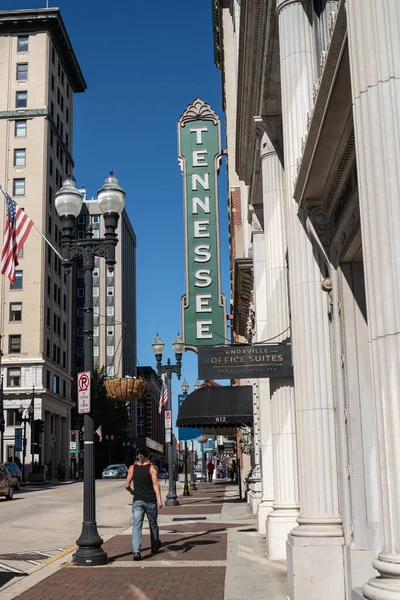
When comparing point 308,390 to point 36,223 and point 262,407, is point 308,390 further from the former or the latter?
point 36,223

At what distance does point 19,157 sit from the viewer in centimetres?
8675

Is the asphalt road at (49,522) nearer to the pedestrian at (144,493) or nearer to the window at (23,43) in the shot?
the pedestrian at (144,493)

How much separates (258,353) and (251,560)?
3.39 metres

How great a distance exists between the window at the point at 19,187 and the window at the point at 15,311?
1259cm

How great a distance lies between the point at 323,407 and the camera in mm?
8906

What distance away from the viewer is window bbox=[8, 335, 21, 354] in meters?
81.7

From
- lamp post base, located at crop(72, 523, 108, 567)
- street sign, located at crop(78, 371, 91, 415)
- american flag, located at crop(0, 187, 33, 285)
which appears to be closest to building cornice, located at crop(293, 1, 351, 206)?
street sign, located at crop(78, 371, 91, 415)

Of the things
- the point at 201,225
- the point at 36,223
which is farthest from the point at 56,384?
the point at 201,225

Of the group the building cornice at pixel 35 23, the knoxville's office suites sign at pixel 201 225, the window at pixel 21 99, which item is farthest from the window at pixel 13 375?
the knoxville's office suites sign at pixel 201 225

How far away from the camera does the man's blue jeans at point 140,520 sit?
12914 mm

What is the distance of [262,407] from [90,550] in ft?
18.8

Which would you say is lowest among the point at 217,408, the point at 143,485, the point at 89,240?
the point at 143,485

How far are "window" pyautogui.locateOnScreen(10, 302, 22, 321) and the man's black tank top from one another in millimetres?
71171

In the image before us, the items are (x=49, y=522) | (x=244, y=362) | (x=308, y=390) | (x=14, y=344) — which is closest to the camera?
(x=308, y=390)
